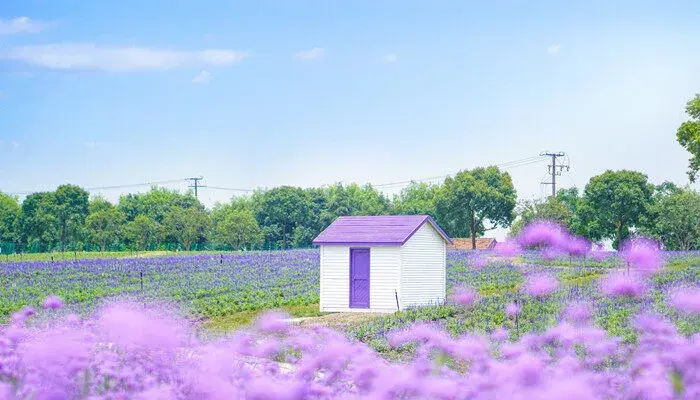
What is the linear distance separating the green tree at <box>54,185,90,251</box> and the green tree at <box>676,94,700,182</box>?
189 feet

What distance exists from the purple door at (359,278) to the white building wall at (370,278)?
0.39 feet

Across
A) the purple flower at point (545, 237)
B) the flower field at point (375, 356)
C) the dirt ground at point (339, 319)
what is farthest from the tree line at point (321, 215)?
the purple flower at point (545, 237)

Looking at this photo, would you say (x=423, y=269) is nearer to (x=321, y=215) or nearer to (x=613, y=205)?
(x=613, y=205)

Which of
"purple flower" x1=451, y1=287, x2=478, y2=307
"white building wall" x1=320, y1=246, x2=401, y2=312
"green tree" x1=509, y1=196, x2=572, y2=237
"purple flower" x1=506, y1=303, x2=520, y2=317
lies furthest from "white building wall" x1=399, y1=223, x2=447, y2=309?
"green tree" x1=509, y1=196, x2=572, y2=237

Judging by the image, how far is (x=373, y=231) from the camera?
25.2 metres

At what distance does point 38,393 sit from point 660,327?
12.3ft

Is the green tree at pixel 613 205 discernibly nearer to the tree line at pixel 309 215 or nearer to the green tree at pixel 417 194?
the tree line at pixel 309 215

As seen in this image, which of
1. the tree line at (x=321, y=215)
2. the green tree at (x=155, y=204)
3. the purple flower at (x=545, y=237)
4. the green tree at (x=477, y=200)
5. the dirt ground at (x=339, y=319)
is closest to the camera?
the purple flower at (x=545, y=237)

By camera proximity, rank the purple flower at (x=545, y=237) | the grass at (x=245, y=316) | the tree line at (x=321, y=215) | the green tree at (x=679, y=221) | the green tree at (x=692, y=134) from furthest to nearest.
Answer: the tree line at (x=321, y=215), the green tree at (x=679, y=221), the green tree at (x=692, y=134), the grass at (x=245, y=316), the purple flower at (x=545, y=237)

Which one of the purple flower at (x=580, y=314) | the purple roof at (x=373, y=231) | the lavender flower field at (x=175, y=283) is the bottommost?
the lavender flower field at (x=175, y=283)

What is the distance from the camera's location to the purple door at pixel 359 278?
24.9 meters

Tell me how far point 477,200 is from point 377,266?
4900cm

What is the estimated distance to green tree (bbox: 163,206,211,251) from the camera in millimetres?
77438

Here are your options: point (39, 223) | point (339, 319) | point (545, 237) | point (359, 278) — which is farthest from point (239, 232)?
point (545, 237)
